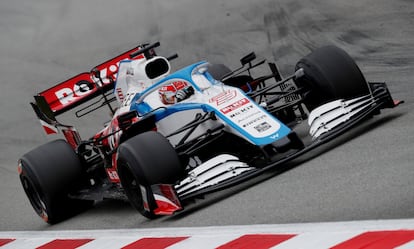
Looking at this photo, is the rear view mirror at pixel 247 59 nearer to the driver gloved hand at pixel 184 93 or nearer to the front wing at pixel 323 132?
the driver gloved hand at pixel 184 93

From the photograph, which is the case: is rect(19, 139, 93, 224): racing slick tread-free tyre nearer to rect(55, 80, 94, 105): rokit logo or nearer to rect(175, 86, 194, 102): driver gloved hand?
rect(55, 80, 94, 105): rokit logo

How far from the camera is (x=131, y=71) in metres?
10.3

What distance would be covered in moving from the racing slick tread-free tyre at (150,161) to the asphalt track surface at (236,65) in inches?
13.9

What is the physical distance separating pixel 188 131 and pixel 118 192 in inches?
35.8

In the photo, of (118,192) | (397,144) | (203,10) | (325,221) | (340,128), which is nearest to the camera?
(325,221)

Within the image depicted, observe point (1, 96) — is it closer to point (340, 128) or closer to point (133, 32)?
point (133, 32)

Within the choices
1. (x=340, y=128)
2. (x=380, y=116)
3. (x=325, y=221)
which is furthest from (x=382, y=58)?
(x=325, y=221)

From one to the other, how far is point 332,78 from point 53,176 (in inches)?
117

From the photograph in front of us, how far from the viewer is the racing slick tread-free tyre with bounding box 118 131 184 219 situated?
8086mm

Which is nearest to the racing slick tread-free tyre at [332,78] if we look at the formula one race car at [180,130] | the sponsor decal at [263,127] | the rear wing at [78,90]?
the formula one race car at [180,130]

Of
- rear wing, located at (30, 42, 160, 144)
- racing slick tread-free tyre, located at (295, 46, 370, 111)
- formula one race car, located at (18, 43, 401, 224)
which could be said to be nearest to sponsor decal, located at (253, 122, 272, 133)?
formula one race car, located at (18, 43, 401, 224)

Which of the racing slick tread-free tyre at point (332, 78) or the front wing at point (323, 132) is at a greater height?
the racing slick tread-free tyre at point (332, 78)

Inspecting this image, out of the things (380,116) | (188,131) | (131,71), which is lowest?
(380,116)

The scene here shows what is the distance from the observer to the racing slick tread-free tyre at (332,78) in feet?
30.1
